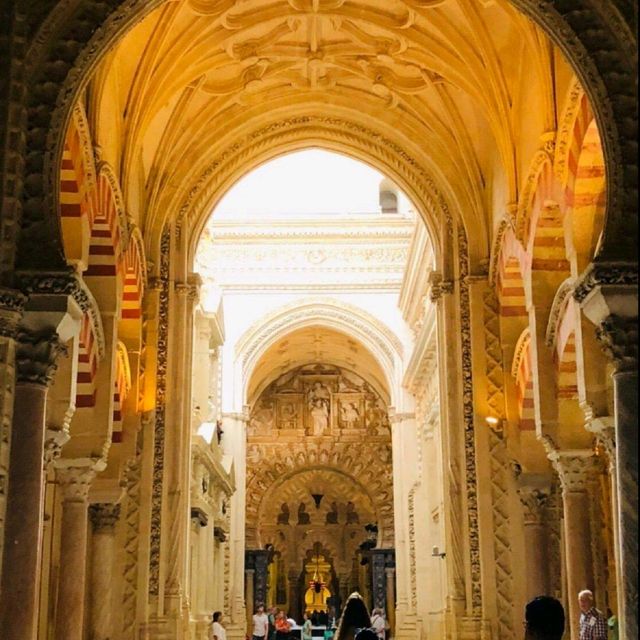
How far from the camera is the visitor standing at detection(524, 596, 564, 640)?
3535 mm

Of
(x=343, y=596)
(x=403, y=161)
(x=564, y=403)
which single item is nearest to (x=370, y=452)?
(x=343, y=596)

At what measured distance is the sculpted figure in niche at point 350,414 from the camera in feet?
105

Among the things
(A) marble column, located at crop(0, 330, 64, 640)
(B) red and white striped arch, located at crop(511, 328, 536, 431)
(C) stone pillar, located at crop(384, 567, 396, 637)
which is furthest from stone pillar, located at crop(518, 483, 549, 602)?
(C) stone pillar, located at crop(384, 567, 396, 637)

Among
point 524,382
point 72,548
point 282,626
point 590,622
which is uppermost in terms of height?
point 524,382

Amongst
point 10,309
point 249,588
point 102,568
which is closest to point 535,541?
point 102,568

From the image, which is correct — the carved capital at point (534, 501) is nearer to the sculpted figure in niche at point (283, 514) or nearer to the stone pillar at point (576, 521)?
the stone pillar at point (576, 521)

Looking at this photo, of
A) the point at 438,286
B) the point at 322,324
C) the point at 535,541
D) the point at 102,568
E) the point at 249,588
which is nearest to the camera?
the point at 102,568

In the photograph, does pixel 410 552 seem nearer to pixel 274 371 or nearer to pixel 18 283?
pixel 274 371

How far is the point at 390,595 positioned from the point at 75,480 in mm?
21302

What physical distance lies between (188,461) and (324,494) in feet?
63.8

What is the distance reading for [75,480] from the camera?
11.1 metres

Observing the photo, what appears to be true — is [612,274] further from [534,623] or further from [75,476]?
[75,476]

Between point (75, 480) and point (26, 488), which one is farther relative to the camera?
point (75, 480)

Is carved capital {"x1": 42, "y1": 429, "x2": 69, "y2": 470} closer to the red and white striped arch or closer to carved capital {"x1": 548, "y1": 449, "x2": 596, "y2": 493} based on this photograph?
carved capital {"x1": 548, "y1": 449, "x2": 596, "y2": 493}
